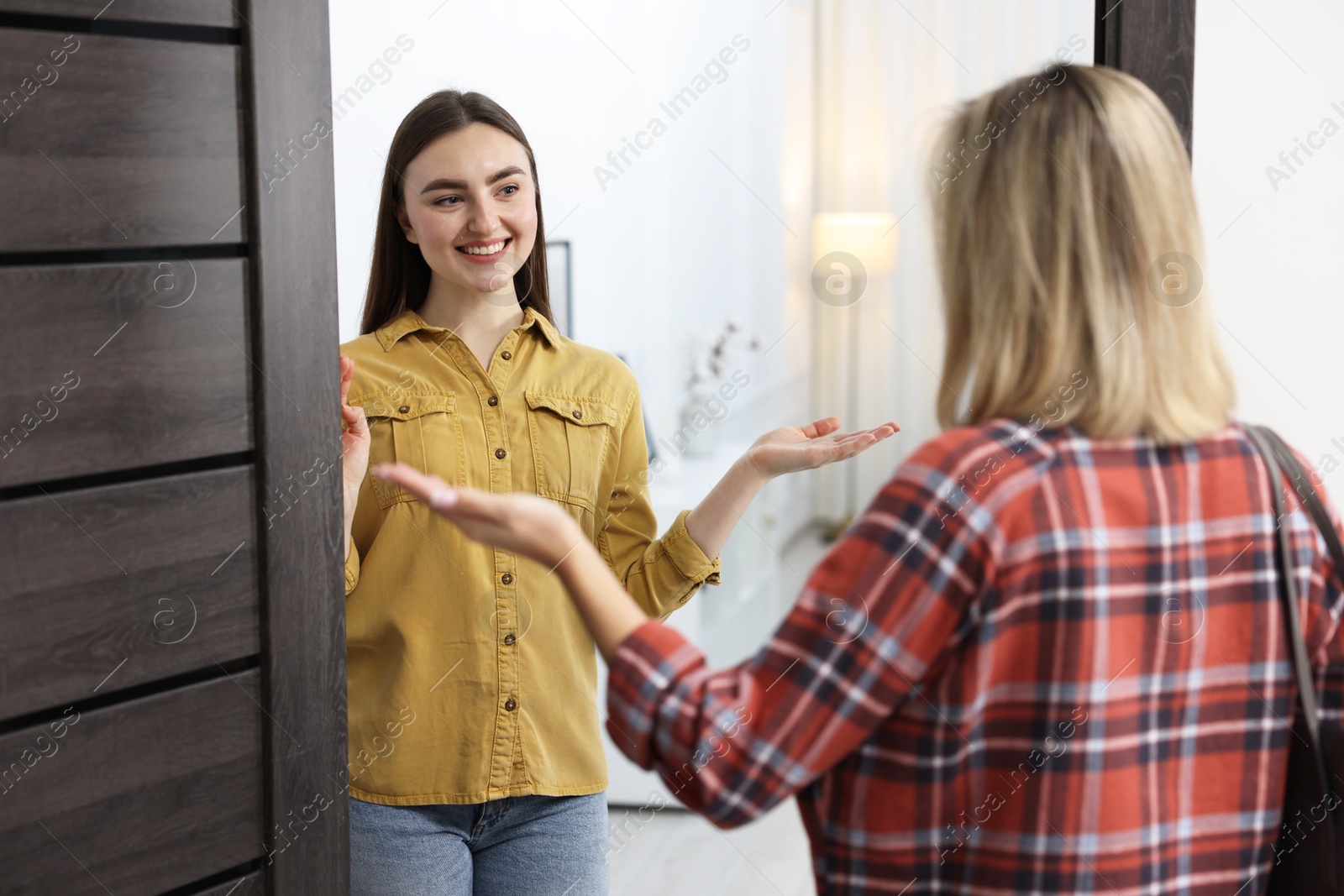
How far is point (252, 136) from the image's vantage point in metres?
0.96

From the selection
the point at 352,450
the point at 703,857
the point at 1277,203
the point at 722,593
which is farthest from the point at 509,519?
the point at 722,593

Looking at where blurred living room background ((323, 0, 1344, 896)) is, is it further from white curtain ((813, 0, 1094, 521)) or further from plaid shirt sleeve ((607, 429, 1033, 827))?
plaid shirt sleeve ((607, 429, 1033, 827))

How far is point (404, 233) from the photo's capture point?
4.36ft

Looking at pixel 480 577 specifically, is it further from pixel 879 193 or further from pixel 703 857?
pixel 879 193

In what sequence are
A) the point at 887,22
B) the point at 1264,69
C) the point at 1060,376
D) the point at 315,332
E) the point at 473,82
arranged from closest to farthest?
the point at 1060,376, the point at 315,332, the point at 1264,69, the point at 473,82, the point at 887,22

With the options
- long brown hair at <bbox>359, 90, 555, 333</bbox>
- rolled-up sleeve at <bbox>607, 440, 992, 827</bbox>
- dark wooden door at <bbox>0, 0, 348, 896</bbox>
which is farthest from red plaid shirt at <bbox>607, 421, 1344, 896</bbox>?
long brown hair at <bbox>359, 90, 555, 333</bbox>

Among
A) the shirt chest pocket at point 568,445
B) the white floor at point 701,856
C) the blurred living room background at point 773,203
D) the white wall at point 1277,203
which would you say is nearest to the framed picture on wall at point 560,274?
the blurred living room background at point 773,203

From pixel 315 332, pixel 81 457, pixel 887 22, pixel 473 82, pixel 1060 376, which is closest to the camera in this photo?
pixel 1060 376

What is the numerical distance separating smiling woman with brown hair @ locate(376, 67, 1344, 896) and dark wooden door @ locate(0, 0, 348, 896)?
319mm

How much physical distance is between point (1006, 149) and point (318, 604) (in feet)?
2.19

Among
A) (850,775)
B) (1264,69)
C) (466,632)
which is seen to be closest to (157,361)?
(466,632)

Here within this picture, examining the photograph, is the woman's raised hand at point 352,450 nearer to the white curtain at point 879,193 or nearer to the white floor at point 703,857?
the white floor at point 703,857

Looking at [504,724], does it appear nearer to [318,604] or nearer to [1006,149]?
[318,604]

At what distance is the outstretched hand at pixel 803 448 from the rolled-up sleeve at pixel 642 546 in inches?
4.3
